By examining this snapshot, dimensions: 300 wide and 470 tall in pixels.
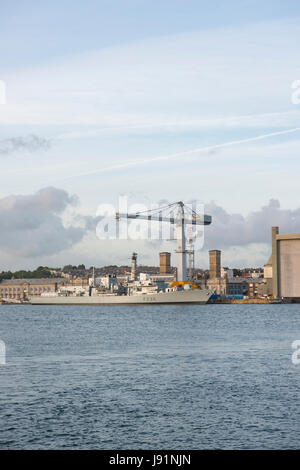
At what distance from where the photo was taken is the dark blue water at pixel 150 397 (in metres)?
16.6

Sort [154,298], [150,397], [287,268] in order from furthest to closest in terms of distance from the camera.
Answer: [287,268]
[154,298]
[150,397]

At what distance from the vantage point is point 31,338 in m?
45.8

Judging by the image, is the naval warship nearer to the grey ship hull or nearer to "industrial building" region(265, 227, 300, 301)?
the grey ship hull

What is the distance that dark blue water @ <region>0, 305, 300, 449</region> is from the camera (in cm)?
1656

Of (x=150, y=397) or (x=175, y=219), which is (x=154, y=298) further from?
(x=150, y=397)

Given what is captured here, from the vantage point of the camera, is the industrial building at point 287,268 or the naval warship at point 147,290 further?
the industrial building at point 287,268

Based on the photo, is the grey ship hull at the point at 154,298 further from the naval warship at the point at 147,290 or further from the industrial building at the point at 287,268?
the industrial building at the point at 287,268

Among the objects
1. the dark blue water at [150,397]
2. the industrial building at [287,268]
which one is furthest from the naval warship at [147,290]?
the dark blue water at [150,397]

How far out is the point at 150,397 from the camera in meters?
21.7

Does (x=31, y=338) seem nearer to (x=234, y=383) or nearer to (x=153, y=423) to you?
(x=234, y=383)

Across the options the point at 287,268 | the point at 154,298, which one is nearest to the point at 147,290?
the point at 154,298

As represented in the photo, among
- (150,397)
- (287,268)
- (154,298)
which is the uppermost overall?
(287,268)

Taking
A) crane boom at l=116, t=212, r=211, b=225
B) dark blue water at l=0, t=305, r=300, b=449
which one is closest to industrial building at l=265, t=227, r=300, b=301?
crane boom at l=116, t=212, r=211, b=225

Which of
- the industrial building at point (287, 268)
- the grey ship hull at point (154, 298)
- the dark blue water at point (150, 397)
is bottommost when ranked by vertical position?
the dark blue water at point (150, 397)
